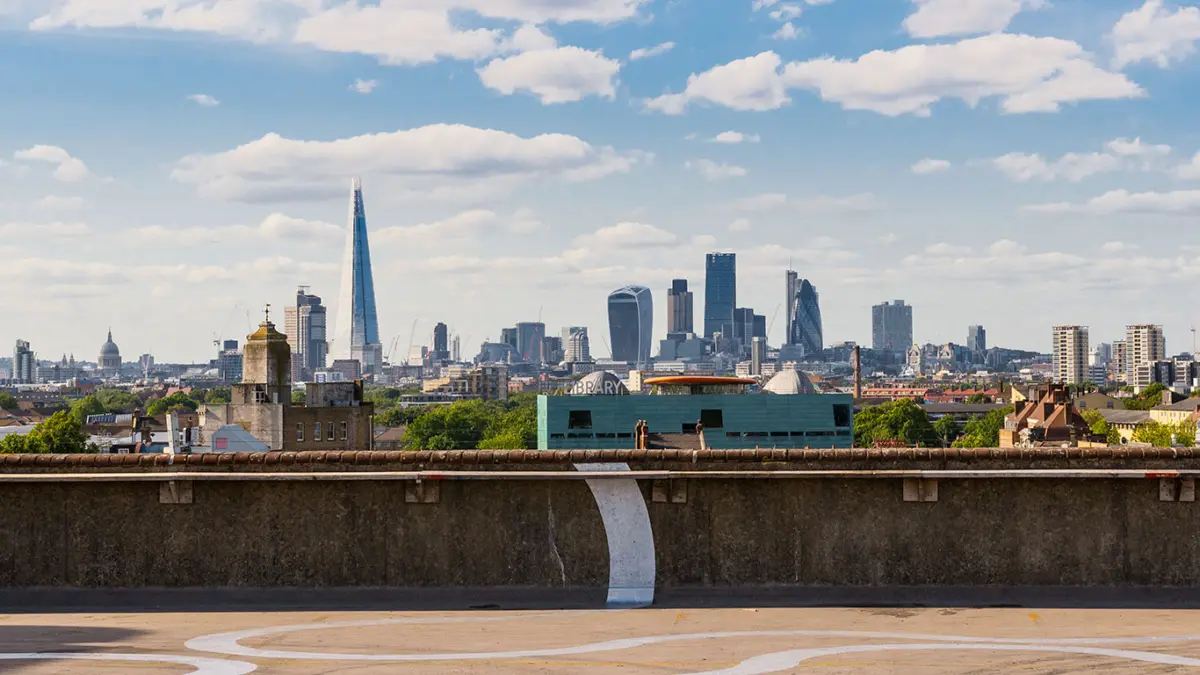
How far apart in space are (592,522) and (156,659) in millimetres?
6587

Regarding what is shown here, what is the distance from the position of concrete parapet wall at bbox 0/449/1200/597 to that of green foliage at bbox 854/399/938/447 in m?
145

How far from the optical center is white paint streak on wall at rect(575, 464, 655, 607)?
20.5 m

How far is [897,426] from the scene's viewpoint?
169m

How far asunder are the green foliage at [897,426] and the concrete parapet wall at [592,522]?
475 ft

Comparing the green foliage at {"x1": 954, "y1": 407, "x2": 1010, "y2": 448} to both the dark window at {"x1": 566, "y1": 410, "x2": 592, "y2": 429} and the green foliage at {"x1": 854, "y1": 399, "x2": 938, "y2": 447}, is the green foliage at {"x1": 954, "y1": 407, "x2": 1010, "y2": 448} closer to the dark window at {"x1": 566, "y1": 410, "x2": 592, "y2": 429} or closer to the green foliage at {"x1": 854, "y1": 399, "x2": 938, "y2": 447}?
the green foliage at {"x1": 854, "y1": 399, "x2": 938, "y2": 447}

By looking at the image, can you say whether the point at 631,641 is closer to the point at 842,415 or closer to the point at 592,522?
the point at 592,522

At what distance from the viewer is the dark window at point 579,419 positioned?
104 m

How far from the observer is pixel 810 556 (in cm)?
2053

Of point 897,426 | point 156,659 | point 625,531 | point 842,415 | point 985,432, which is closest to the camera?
point 156,659

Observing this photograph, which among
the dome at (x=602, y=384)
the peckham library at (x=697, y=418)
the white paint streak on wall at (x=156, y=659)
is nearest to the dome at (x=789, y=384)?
the dome at (x=602, y=384)

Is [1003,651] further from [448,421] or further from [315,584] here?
[448,421]

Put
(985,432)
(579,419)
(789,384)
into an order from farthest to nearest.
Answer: (985,432) < (789,384) < (579,419)

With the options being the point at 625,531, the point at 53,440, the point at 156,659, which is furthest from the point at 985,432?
the point at 156,659

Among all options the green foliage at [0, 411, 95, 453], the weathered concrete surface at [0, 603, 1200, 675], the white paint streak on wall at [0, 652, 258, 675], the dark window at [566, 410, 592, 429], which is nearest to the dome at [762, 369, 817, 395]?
the dark window at [566, 410, 592, 429]
